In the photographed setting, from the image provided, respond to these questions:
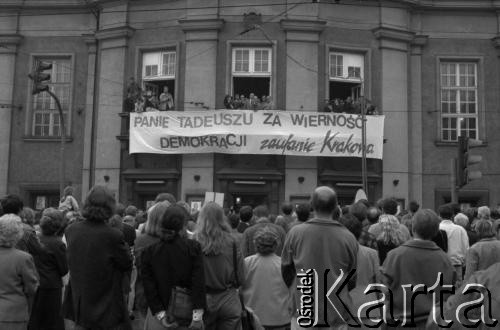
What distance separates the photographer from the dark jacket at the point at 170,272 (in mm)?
5961

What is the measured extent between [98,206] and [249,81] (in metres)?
17.6

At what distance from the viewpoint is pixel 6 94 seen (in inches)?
990

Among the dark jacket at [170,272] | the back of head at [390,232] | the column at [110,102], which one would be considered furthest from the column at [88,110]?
the dark jacket at [170,272]

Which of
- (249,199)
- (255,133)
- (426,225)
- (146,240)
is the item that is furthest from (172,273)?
(249,199)

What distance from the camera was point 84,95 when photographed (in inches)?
982

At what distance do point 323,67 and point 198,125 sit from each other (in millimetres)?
5100

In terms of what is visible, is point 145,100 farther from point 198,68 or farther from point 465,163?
point 465,163

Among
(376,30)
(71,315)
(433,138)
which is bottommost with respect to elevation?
(71,315)

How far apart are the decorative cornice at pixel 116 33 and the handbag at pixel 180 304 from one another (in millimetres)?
19378

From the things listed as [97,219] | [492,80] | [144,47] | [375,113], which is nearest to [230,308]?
[97,219]

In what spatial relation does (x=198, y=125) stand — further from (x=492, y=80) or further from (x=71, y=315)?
(x=71, y=315)

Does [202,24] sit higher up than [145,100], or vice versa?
[202,24]

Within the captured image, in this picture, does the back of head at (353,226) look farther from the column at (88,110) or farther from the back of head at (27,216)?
the column at (88,110)

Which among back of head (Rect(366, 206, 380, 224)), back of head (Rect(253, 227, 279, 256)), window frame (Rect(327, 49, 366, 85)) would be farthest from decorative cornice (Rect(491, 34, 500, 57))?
back of head (Rect(253, 227, 279, 256))
